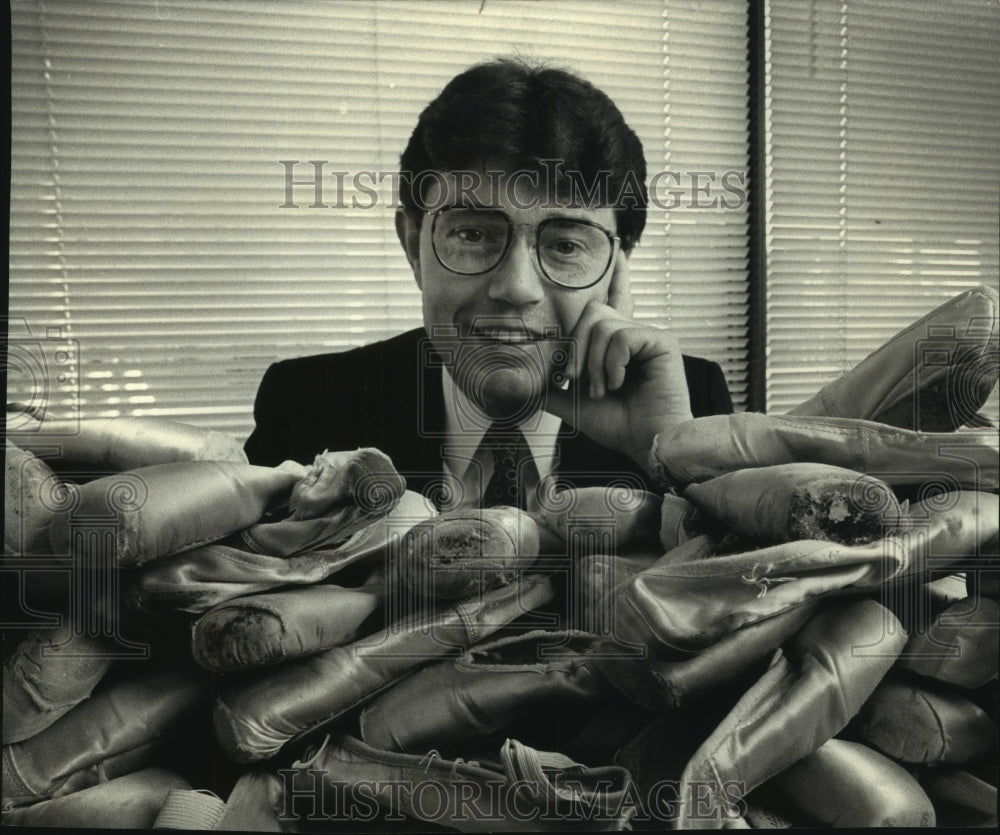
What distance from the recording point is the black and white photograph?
1.27 metres

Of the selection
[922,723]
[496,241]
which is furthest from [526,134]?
[922,723]

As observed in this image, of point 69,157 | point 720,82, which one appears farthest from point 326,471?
point 720,82

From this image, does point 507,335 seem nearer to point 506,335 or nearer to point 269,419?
point 506,335

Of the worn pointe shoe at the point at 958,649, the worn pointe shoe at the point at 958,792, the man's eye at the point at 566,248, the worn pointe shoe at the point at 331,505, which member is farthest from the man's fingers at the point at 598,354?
the worn pointe shoe at the point at 958,792

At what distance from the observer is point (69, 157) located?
1355 mm

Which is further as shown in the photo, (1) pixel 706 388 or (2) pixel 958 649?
(1) pixel 706 388

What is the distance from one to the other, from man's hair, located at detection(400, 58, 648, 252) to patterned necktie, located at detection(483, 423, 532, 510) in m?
0.34

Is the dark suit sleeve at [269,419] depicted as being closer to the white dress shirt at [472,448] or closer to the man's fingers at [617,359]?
the white dress shirt at [472,448]

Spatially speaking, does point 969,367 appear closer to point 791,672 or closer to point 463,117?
point 791,672

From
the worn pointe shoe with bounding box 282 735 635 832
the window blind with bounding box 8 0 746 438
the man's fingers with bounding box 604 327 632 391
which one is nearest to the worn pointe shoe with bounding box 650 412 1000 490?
the man's fingers with bounding box 604 327 632 391

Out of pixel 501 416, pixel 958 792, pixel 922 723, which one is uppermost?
pixel 501 416

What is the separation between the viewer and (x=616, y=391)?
1.38 metres

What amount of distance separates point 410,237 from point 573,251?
0.78ft

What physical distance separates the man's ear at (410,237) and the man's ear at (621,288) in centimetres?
29
